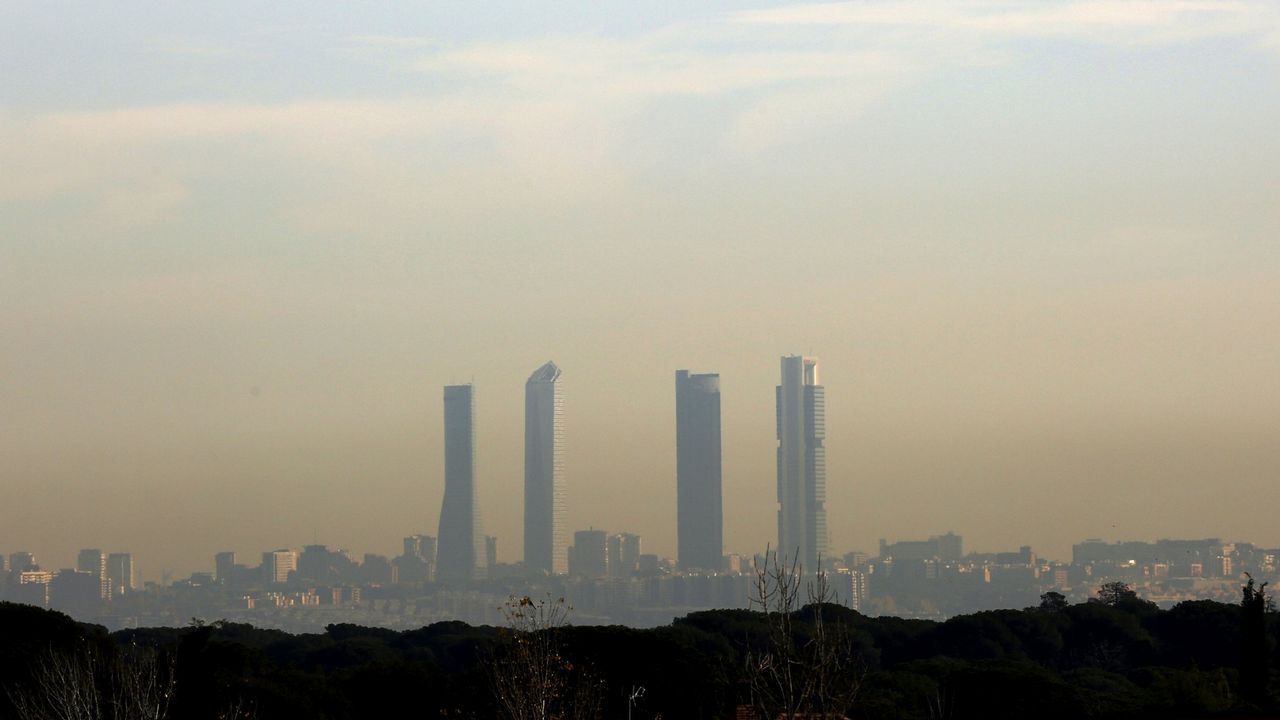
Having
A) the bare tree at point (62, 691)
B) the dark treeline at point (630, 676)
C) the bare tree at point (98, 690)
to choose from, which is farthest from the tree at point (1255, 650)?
the bare tree at point (62, 691)

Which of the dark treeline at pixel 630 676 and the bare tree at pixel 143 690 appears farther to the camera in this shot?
the dark treeline at pixel 630 676

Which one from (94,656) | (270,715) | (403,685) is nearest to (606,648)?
(403,685)

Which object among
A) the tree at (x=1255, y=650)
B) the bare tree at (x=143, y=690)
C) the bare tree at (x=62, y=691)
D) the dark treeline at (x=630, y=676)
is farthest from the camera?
the tree at (x=1255, y=650)

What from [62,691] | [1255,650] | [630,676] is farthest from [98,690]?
[1255,650]

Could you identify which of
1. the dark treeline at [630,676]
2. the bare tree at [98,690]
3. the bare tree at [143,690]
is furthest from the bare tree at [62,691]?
the bare tree at [143,690]

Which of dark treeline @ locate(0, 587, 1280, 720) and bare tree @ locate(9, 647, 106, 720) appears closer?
bare tree @ locate(9, 647, 106, 720)

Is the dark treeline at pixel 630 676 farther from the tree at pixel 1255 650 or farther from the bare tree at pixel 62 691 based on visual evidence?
the bare tree at pixel 62 691

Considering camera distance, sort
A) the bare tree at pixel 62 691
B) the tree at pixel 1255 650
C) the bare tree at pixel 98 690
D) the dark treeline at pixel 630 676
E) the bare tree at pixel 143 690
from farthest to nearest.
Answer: the tree at pixel 1255 650 < the dark treeline at pixel 630 676 < the bare tree at pixel 62 691 < the bare tree at pixel 98 690 < the bare tree at pixel 143 690

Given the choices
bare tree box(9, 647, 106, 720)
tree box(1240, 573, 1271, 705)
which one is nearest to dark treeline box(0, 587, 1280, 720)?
tree box(1240, 573, 1271, 705)

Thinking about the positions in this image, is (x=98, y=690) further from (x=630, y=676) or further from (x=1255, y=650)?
(x=1255, y=650)

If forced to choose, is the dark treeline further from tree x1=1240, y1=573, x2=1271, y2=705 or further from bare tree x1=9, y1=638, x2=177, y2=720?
bare tree x1=9, y1=638, x2=177, y2=720

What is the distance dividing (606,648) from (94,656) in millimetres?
20073

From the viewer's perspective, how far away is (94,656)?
6275 centimetres

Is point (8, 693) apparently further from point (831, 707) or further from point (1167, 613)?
point (1167, 613)
